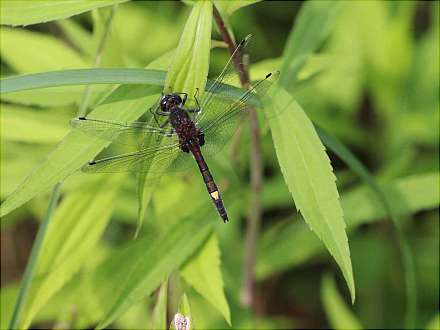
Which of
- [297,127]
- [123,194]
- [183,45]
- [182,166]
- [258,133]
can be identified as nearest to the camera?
[183,45]

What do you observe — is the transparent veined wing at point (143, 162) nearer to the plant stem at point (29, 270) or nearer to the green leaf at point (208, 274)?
the plant stem at point (29, 270)

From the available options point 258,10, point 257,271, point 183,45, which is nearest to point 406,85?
point 258,10

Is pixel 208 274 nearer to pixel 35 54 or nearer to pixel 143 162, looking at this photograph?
pixel 143 162

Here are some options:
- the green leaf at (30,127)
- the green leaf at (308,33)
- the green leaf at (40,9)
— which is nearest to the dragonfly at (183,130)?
the green leaf at (40,9)

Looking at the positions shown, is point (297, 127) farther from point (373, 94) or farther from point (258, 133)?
point (373, 94)

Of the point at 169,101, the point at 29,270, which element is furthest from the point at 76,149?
the point at 29,270
